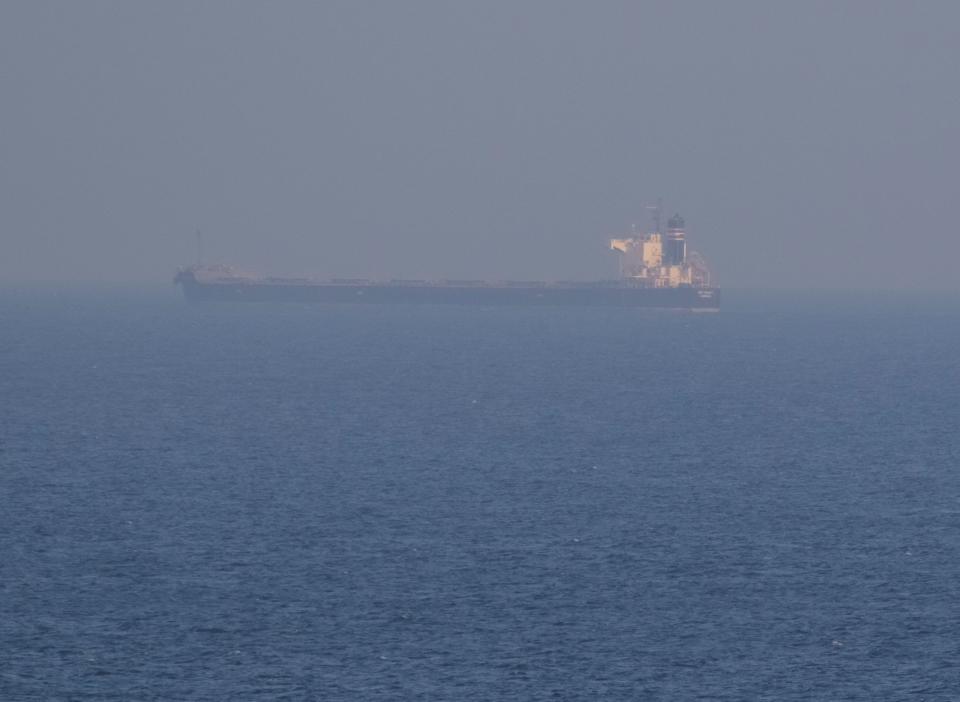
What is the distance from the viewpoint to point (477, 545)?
4616 centimetres

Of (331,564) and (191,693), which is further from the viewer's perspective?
(331,564)

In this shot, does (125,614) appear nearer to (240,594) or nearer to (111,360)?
(240,594)

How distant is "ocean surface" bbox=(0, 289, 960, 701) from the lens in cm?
3372

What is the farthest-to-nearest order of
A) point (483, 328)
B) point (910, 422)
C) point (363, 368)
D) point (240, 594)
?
point (483, 328) → point (363, 368) → point (910, 422) → point (240, 594)

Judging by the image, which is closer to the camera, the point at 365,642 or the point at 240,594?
the point at 365,642

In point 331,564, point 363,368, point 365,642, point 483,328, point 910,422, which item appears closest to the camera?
point 365,642

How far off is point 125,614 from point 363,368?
260 feet

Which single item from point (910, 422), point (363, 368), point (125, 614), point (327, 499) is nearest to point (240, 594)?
point (125, 614)

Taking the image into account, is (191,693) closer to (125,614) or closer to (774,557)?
(125,614)

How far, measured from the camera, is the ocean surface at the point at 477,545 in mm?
33719

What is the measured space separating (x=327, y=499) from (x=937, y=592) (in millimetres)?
22237

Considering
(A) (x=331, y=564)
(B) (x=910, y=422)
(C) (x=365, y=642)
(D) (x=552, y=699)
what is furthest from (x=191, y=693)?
(B) (x=910, y=422)

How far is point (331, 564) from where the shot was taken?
4344cm

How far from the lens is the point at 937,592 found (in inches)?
1596
